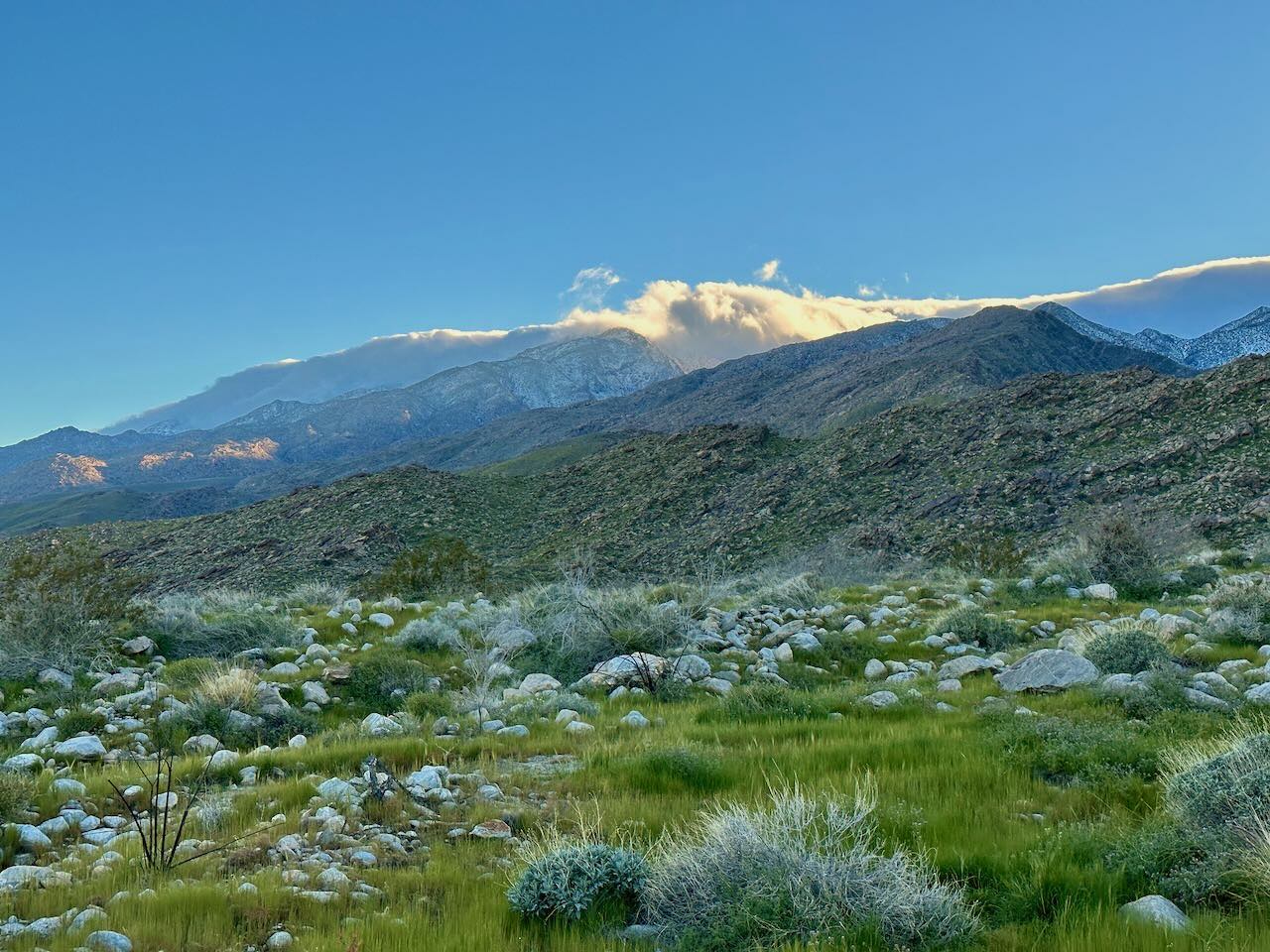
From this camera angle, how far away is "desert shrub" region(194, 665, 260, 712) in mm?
8336

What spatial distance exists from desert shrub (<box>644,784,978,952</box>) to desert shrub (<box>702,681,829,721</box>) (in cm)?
346

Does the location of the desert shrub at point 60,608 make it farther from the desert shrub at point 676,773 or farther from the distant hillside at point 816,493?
the distant hillside at point 816,493

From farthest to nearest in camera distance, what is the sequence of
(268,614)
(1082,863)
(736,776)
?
(268,614) → (736,776) → (1082,863)

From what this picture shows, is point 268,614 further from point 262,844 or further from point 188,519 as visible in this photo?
point 188,519

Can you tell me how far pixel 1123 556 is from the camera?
598 inches

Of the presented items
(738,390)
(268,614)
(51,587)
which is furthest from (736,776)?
(738,390)

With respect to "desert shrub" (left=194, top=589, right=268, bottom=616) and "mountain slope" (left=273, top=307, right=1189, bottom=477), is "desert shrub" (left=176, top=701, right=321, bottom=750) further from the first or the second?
"mountain slope" (left=273, top=307, right=1189, bottom=477)

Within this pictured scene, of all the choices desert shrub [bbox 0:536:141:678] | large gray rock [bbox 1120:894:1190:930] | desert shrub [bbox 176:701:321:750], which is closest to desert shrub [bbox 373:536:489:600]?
desert shrub [bbox 0:536:141:678]

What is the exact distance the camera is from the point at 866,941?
10.4 ft

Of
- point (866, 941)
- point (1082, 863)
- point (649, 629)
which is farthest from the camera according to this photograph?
point (649, 629)

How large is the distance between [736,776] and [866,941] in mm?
2383

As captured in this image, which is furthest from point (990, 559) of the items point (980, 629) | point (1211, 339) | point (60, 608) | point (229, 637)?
point (1211, 339)

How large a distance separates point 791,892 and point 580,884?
967 mm

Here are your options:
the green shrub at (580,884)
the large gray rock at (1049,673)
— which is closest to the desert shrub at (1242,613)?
the large gray rock at (1049,673)
